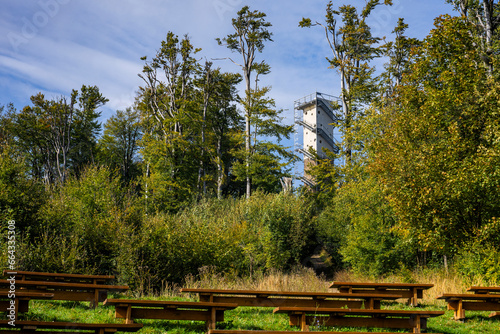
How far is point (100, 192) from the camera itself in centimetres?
1838

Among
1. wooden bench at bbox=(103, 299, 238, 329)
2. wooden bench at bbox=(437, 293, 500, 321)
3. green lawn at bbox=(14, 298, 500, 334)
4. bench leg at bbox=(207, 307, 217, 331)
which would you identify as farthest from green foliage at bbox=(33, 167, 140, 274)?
wooden bench at bbox=(437, 293, 500, 321)

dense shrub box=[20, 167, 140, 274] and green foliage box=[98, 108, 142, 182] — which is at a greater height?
green foliage box=[98, 108, 142, 182]

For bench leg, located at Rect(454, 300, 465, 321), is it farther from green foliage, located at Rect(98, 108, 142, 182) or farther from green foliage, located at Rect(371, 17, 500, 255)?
green foliage, located at Rect(98, 108, 142, 182)

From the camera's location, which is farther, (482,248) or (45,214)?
(45,214)

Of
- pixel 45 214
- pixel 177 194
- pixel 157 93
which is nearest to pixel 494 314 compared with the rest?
pixel 45 214

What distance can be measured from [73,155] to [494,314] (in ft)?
135

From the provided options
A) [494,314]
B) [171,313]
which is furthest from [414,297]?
[171,313]

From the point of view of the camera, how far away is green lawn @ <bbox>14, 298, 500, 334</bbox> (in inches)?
294

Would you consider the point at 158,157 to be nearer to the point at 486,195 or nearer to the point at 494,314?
the point at 486,195

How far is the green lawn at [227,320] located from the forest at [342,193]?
13.3ft

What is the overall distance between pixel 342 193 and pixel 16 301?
715 inches

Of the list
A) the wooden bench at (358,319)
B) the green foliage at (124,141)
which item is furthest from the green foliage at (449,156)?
the green foliage at (124,141)

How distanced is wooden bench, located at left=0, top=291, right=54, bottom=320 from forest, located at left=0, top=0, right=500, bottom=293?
5456 mm

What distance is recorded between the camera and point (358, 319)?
743 cm
